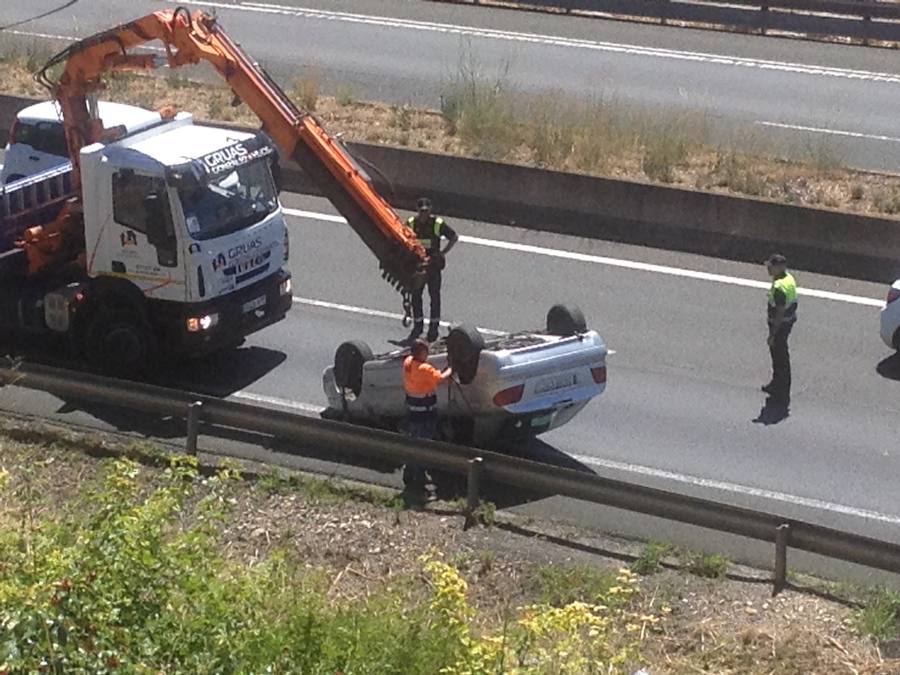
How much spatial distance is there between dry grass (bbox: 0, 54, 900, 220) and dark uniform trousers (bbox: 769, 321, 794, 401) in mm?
5403

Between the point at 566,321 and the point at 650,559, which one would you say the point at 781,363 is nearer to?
the point at 566,321

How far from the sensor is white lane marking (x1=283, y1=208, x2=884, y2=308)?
18875mm

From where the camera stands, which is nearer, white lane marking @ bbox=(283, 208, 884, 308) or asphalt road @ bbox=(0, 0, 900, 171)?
white lane marking @ bbox=(283, 208, 884, 308)

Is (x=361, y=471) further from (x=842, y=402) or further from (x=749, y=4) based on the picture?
(x=749, y=4)

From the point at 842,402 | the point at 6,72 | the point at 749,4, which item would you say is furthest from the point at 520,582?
the point at 749,4

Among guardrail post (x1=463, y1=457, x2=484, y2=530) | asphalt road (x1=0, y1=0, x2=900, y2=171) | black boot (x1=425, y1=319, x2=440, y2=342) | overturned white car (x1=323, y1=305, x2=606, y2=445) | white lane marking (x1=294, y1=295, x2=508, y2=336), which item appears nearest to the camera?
guardrail post (x1=463, y1=457, x2=484, y2=530)

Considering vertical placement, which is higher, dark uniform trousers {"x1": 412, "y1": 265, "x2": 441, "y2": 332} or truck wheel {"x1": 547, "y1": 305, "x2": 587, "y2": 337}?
truck wheel {"x1": 547, "y1": 305, "x2": 587, "y2": 337}

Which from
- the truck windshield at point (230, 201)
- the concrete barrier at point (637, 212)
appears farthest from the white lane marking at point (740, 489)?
the concrete barrier at point (637, 212)

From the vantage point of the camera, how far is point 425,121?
79.8ft

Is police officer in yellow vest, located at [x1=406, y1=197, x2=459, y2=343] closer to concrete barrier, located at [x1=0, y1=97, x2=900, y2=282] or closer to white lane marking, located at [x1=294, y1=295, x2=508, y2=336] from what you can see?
white lane marking, located at [x1=294, y1=295, x2=508, y2=336]

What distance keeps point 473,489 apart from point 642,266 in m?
7.44

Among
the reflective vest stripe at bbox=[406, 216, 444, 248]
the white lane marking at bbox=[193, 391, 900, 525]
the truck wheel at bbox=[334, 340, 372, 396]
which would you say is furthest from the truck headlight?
the white lane marking at bbox=[193, 391, 900, 525]

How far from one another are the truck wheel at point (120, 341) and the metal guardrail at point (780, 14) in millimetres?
17531

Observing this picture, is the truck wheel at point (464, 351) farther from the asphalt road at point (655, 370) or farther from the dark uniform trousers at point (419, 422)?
the asphalt road at point (655, 370)
